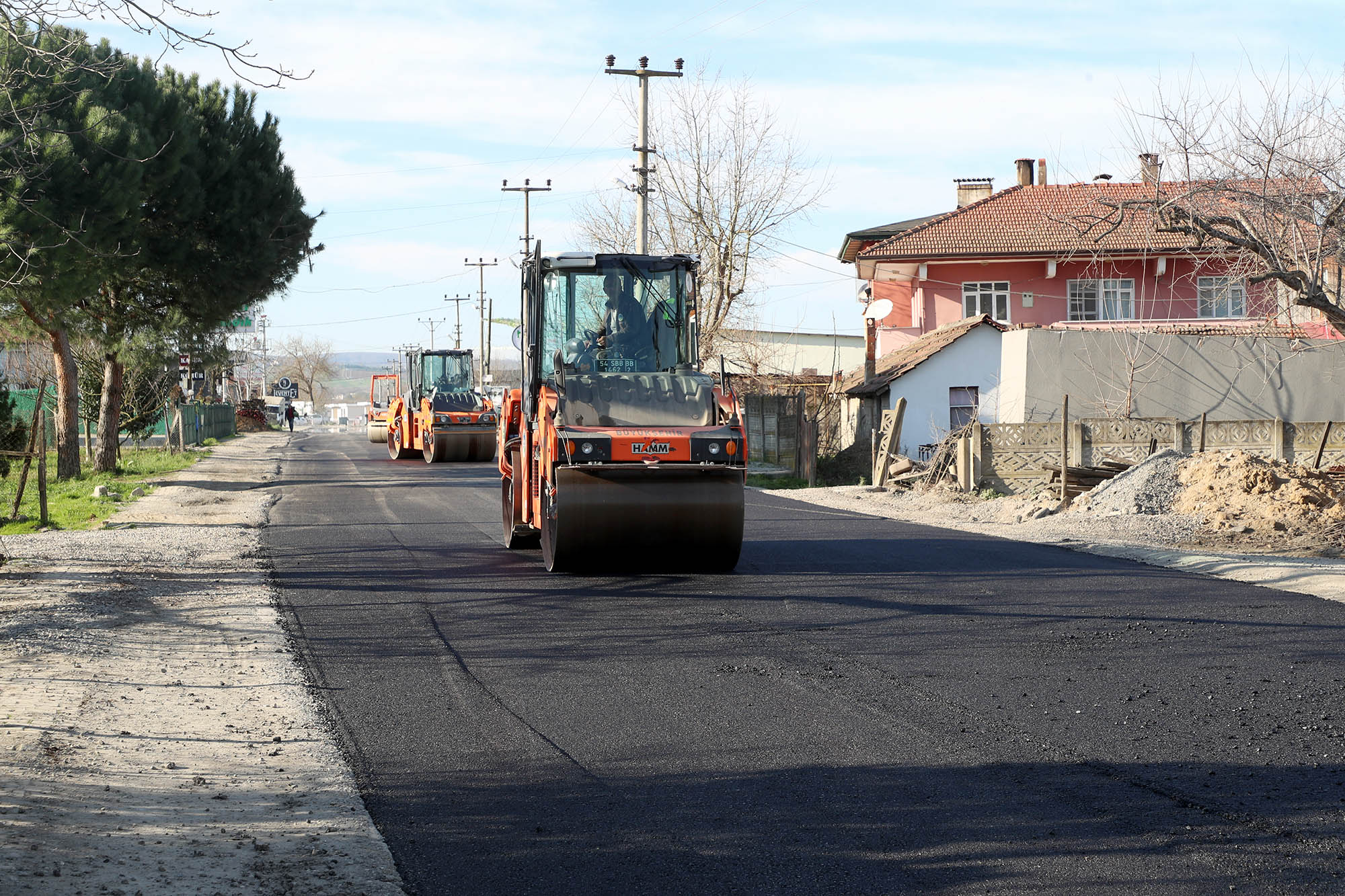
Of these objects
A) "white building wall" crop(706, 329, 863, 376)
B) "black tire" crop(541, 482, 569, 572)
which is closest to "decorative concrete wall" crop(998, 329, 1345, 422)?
"black tire" crop(541, 482, 569, 572)

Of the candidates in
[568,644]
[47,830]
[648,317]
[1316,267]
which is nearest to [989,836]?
[47,830]

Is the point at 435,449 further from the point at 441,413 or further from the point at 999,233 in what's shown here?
the point at 999,233

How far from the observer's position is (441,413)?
31938 millimetres

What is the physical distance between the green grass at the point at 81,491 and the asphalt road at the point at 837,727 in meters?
6.33

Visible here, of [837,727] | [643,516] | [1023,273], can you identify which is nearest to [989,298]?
[1023,273]

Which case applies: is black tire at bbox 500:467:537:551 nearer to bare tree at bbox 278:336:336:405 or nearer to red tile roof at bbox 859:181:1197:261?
red tile roof at bbox 859:181:1197:261

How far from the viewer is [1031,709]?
22.2 ft

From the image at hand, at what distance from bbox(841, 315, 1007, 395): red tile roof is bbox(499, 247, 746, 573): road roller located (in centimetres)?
1870

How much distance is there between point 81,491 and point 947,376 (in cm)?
1940

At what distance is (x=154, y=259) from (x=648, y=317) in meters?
15.0

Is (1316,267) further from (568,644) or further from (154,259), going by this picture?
(154,259)

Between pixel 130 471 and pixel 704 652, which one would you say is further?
pixel 130 471

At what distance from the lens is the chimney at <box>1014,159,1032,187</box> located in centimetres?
4244

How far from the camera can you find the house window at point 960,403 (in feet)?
101
